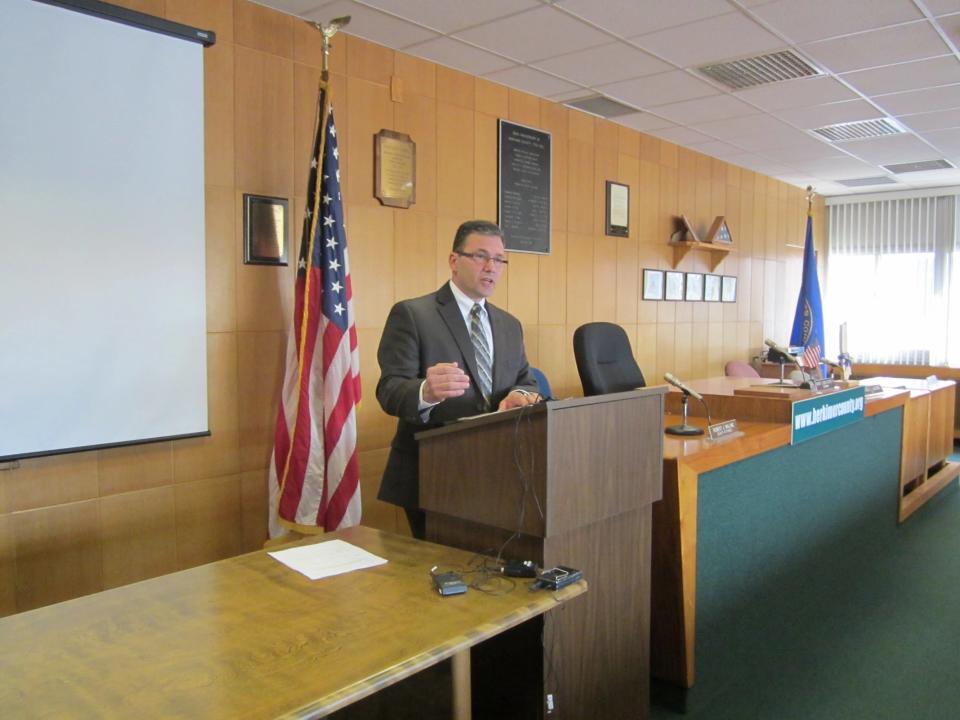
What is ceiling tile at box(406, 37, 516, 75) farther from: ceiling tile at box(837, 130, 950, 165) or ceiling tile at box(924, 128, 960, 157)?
ceiling tile at box(924, 128, 960, 157)

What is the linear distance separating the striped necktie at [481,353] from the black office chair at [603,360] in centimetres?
165

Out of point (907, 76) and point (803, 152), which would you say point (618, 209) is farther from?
point (803, 152)

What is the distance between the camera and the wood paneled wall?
9.93 feet

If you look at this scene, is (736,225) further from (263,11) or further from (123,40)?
(123,40)

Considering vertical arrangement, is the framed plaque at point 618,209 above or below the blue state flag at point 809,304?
above

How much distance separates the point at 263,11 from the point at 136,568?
102 inches

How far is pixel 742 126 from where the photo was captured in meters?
5.92

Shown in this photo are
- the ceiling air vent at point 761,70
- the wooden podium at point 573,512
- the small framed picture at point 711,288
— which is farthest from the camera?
the small framed picture at point 711,288

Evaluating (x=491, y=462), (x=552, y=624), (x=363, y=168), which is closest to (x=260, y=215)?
(x=363, y=168)

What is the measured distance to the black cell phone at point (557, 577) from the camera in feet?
5.26

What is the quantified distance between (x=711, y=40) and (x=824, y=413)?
2140 millimetres

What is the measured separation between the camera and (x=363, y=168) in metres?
3.99

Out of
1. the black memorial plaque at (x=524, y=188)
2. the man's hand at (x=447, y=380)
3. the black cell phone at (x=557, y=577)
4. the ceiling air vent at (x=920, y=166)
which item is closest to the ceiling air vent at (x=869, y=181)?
the ceiling air vent at (x=920, y=166)

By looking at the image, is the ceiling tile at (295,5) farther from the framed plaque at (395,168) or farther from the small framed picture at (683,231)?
the small framed picture at (683,231)
